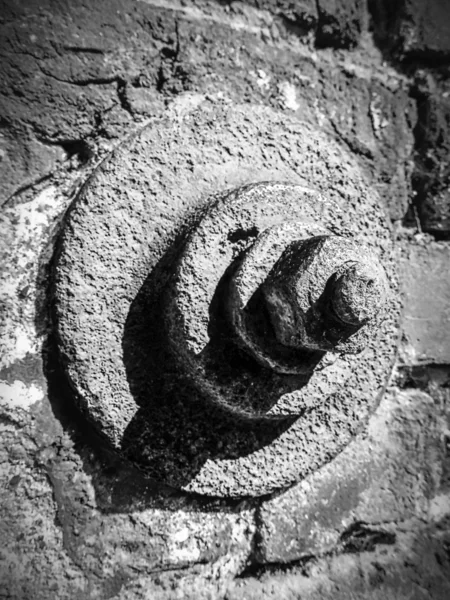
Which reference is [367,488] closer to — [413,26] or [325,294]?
[325,294]

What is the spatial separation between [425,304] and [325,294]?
405mm

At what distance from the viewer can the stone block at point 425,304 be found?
0.74 m

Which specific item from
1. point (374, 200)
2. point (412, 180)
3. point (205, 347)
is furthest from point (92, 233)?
point (412, 180)

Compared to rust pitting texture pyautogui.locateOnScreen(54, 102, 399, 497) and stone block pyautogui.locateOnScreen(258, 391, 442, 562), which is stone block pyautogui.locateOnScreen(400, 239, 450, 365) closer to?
stone block pyautogui.locateOnScreen(258, 391, 442, 562)

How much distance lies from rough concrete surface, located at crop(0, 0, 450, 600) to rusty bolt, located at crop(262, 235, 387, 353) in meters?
0.17

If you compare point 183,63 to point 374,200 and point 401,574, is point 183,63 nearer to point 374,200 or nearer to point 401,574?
point 374,200

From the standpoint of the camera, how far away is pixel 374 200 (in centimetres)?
62

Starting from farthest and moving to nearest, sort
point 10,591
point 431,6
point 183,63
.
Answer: point 431,6, point 183,63, point 10,591

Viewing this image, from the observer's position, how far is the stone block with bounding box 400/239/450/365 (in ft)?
2.43

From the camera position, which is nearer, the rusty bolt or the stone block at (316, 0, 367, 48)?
the rusty bolt

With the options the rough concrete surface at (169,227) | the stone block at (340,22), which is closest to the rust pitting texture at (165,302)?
the rough concrete surface at (169,227)

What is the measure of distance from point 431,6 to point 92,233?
0.66 metres

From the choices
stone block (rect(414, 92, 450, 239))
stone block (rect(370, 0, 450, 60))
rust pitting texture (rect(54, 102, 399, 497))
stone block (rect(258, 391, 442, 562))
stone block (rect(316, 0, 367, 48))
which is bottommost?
Answer: stone block (rect(258, 391, 442, 562))

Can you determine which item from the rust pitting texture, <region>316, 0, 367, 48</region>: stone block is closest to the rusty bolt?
the rust pitting texture
